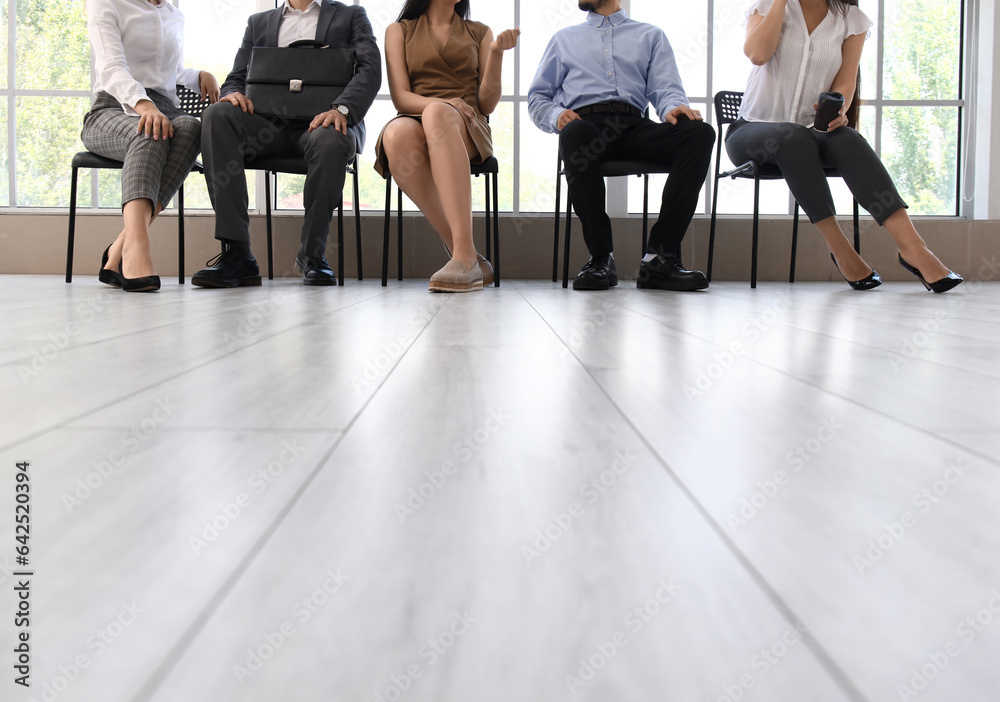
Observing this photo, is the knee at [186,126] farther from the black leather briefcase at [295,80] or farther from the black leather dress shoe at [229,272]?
the black leather dress shoe at [229,272]

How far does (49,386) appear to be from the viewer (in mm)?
568

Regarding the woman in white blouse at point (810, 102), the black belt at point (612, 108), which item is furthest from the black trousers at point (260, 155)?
the woman in white blouse at point (810, 102)

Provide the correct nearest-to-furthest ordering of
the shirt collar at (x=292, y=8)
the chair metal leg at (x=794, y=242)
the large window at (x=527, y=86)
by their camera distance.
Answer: the shirt collar at (x=292, y=8) → the chair metal leg at (x=794, y=242) → the large window at (x=527, y=86)

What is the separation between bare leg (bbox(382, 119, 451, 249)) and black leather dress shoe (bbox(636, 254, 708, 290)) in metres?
0.68

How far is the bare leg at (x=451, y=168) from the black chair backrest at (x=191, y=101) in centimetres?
111

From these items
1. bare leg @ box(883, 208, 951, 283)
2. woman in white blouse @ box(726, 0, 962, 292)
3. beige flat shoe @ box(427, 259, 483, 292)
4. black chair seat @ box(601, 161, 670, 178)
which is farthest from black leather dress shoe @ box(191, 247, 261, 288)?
bare leg @ box(883, 208, 951, 283)

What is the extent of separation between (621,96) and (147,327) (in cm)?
175

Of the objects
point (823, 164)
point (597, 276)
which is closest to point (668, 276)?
point (597, 276)

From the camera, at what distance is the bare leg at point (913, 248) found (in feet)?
6.11

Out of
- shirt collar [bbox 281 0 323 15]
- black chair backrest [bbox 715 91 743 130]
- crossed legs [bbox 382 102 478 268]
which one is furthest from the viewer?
black chair backrest [bbox 715 91 743 130]

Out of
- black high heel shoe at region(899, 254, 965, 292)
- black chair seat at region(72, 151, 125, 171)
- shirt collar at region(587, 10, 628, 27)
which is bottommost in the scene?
black high heel shoe at region(899, 254, 965, 292)

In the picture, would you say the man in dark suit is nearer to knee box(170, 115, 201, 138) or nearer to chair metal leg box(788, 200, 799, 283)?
knee box(170, 115, 201, 138)

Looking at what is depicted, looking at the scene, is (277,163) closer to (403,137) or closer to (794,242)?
(403,137)

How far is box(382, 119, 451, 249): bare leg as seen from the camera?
2033 millimetres
